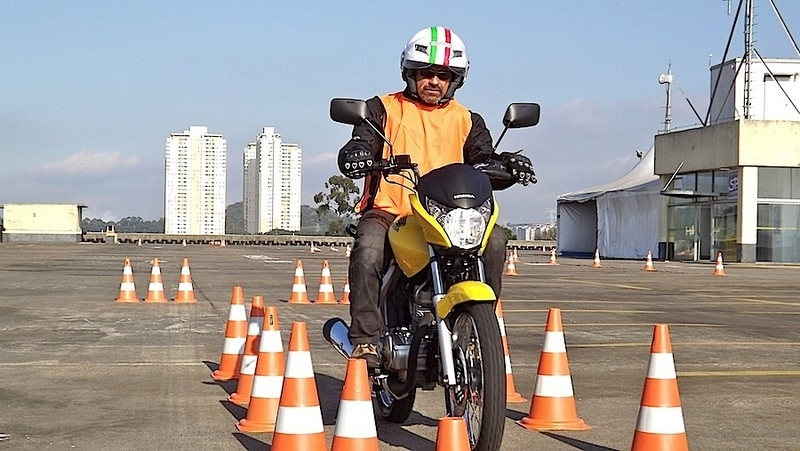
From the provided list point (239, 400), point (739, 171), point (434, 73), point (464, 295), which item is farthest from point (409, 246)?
point (739, 171)

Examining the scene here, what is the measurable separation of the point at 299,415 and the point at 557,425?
1910 millimetres

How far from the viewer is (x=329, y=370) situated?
30.0 ft

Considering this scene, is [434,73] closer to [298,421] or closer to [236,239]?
[298,421]

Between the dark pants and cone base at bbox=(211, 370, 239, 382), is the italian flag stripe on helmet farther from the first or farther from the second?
cone base at bbox=(211, 370, 239, 382)

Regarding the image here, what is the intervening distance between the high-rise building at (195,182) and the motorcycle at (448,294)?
151 m

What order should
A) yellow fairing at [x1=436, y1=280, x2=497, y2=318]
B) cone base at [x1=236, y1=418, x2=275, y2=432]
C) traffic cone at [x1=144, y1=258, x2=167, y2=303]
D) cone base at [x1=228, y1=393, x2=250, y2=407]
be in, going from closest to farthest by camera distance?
yellow fairing at [x1=436, y1=280, x2=497, y2=318], cone base at [x1=236, y1=418, x2=275, y2=432], cone base at [x1=228, y1=393, x2=250, y2=407], traffic cone at [x1=144, y1=258, x2=167, y2=303]

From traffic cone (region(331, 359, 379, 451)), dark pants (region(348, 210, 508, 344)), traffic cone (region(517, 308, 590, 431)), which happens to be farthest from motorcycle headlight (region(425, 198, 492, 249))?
traffic cone (region(517, 308, 590, 431))

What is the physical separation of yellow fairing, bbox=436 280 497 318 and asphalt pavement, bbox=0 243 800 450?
3.93 feet

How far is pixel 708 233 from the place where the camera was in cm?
4403

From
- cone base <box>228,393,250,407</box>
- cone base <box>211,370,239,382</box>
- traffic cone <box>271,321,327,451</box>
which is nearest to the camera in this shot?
traffic cone <box>271,321,327,451</box>

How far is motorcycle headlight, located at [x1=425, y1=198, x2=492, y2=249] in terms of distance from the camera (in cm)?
517

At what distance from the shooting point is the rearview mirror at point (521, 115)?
6.03 metres

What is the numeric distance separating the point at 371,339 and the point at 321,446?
29.6 inches

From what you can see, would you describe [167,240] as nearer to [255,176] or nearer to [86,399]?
[255,176]
